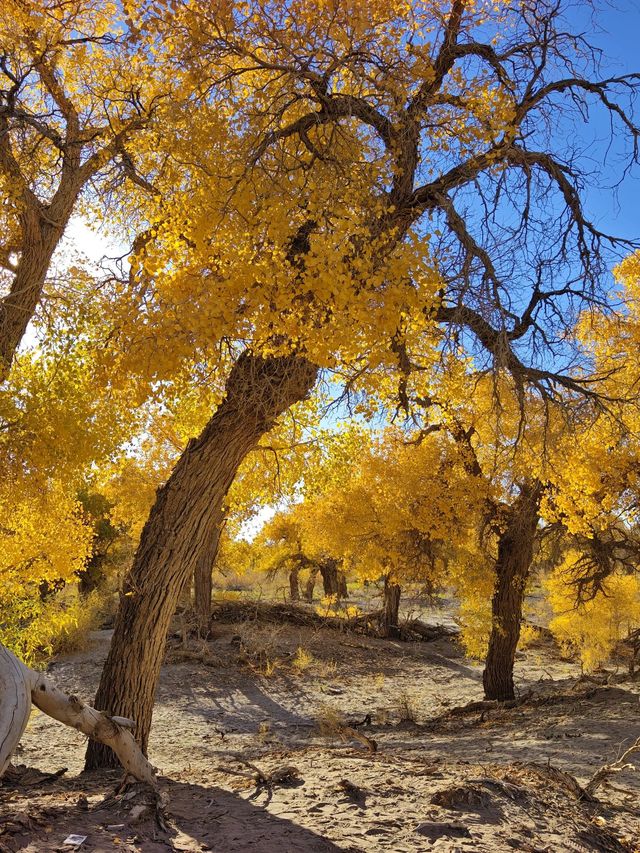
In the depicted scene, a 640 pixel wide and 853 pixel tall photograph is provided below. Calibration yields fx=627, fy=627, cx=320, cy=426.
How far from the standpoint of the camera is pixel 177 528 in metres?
5.70

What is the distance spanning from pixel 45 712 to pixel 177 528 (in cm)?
243

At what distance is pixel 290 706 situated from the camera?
1204 centimetres

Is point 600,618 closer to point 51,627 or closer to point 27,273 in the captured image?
point 51,627

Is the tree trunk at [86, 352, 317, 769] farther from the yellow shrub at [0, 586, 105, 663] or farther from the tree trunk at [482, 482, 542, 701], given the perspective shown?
the tree trunk at [482, 482, 542, 701]

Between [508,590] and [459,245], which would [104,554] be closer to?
[508,590]

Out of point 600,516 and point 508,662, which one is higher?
point 600,516

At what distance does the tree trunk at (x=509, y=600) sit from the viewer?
11656 millimetres

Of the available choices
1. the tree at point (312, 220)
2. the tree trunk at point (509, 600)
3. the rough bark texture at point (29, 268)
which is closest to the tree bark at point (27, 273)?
the rough bark texture at point (29, 268)

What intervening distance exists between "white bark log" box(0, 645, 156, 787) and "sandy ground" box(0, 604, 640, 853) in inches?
12.1

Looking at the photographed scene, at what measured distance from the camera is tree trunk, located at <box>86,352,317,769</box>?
557 centimetres

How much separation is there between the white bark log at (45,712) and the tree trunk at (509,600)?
337 inches

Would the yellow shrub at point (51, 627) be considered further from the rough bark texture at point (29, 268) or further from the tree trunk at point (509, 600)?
the tree trunk at point (509, 600)

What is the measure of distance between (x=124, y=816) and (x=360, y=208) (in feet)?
14.9

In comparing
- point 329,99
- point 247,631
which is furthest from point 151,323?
point 247,631
